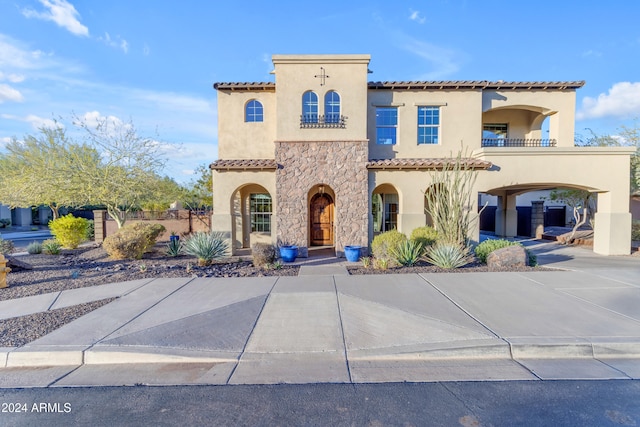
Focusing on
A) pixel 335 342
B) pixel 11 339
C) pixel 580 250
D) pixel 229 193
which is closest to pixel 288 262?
pixel 229 193

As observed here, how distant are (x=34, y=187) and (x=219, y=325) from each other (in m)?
12.7

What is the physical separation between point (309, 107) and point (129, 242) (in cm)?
862

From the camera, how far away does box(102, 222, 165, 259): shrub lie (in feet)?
36.3

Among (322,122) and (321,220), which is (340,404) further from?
(321,220)

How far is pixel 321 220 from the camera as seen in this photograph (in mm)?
15289

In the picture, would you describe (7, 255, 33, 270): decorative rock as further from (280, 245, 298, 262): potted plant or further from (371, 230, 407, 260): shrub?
(371, 230, 407, 260): shrub

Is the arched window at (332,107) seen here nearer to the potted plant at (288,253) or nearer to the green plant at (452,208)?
the green plant at (452,208)

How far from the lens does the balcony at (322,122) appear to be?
12.7m

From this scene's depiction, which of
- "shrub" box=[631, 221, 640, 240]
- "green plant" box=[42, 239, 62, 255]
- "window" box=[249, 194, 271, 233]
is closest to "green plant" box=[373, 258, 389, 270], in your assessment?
"window" box=[249, 194, 271, 233]

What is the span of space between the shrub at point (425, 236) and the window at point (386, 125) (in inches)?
177

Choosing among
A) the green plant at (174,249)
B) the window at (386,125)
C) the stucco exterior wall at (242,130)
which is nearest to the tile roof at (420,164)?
the window at (386,125)

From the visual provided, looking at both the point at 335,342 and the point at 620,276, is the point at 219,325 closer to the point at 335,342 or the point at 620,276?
the point at 335,342

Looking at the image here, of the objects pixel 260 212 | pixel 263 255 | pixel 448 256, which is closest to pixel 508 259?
pixel 448 256

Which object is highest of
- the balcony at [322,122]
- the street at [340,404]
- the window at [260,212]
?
the balcony at [322,122]
